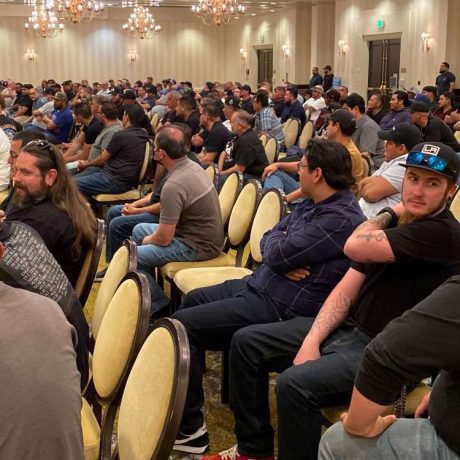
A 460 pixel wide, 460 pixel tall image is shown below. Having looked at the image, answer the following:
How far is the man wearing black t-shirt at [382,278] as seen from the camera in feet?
7.58

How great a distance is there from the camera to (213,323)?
9.99 feet

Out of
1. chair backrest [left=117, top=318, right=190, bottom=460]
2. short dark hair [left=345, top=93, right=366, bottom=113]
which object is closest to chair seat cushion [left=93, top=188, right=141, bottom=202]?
short dark hair [left=345, top=93, right=366, bottom=113]

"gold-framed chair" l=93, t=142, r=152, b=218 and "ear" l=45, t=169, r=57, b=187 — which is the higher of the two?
"ear" l=45, t=169, r=57, b=187

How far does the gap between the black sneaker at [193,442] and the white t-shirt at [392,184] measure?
5.85 feet

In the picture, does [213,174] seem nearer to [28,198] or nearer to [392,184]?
[392,184]

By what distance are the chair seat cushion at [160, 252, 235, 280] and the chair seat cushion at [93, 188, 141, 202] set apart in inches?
103

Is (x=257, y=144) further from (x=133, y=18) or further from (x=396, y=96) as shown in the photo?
(x=133, y=18)

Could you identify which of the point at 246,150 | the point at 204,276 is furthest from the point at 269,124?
the point at 204,276

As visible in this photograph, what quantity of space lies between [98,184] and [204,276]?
3243 millimetres

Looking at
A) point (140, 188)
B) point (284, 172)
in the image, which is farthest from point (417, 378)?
point (140, 188)

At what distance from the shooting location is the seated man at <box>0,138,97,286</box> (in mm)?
3184

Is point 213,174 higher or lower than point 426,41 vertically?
lower

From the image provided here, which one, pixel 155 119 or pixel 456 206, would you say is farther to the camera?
pixel 155 119

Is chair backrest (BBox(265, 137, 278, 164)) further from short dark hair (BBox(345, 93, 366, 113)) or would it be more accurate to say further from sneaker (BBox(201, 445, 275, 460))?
sneaker (BBox(201, 445, 275, 460))
